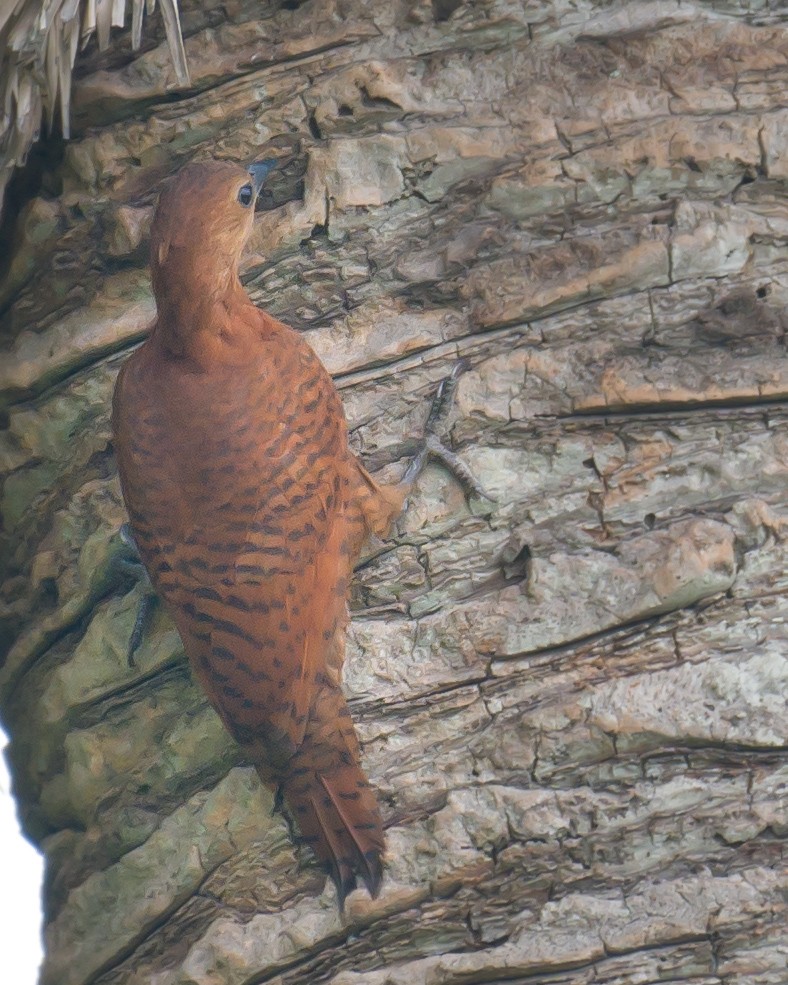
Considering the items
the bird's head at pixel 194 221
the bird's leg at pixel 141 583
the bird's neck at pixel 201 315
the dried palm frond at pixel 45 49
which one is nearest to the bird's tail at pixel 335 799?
the bird's leg at pixel 141 583

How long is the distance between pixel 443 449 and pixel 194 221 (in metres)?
0.93

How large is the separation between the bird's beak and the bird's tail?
1401mm

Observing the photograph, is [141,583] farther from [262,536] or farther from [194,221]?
[194,221]

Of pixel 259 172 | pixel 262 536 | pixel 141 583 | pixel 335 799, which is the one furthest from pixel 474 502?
pixel 259 172

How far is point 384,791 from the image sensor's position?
3.31 metres

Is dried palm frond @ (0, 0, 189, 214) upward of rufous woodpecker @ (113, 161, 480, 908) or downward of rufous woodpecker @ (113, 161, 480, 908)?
upward

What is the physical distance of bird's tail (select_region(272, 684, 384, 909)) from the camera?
128 inches

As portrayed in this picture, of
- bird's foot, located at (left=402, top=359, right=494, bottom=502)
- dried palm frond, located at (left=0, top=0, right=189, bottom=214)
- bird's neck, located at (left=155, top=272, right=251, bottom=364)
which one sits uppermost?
dried palm frond, located at (left=0, top=0, right=189, bottom=214)

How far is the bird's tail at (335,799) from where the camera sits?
3.26 metres

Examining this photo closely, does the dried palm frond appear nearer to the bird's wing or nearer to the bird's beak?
the bird's beak

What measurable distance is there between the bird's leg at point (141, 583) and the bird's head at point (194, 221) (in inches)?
27.8

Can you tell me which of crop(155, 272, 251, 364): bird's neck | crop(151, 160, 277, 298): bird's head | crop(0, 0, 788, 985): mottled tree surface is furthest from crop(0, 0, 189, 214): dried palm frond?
crop(155, 272, 251, 364): bird's neck

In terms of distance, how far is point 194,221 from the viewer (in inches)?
144

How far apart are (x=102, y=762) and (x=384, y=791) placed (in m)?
0.84
